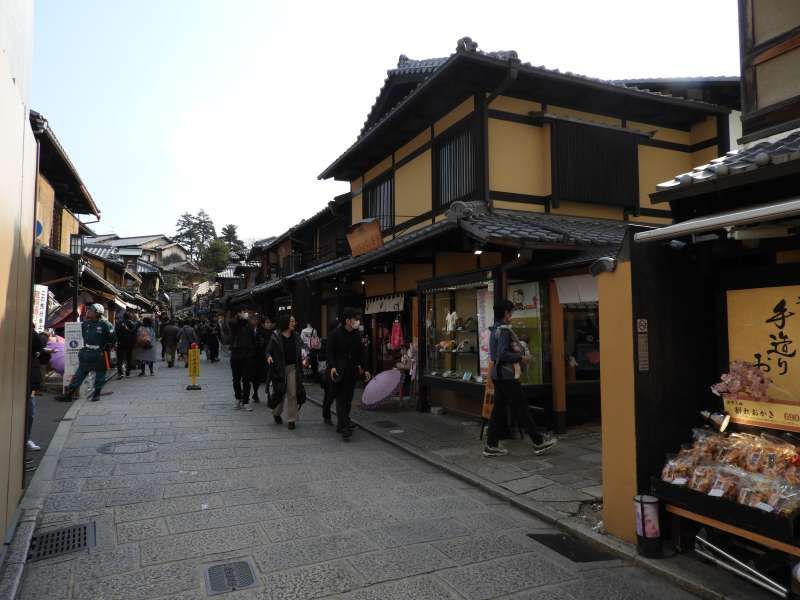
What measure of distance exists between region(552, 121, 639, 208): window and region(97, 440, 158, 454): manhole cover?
27.7ft

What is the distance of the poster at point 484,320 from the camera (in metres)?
9.05

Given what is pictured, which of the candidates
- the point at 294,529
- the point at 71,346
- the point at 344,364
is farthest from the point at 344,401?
the point at 71,346

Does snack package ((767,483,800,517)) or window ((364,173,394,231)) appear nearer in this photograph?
snack package ((767,483,800,517))

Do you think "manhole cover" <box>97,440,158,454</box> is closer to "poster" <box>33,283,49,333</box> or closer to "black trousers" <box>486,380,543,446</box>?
"poster" <box>33,283,49,333</box>

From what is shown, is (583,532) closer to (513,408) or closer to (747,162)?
(513,408)

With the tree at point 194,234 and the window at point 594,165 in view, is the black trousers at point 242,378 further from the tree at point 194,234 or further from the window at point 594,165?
the tree at point 194,234

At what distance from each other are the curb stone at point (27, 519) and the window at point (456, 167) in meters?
7.94

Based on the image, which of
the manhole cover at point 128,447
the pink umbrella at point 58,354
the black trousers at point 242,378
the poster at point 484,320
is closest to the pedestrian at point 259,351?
the black trousers at point 242,378

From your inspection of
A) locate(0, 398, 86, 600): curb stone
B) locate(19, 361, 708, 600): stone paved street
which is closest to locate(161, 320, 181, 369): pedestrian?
locate(0, 398, 86, 600): curb stone

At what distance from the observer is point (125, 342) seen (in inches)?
670

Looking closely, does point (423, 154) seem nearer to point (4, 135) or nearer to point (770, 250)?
point (770, 250)

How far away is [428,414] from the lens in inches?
422

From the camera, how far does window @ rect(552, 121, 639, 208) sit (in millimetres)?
10273

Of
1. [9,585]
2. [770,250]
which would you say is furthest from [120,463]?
[770,250]
